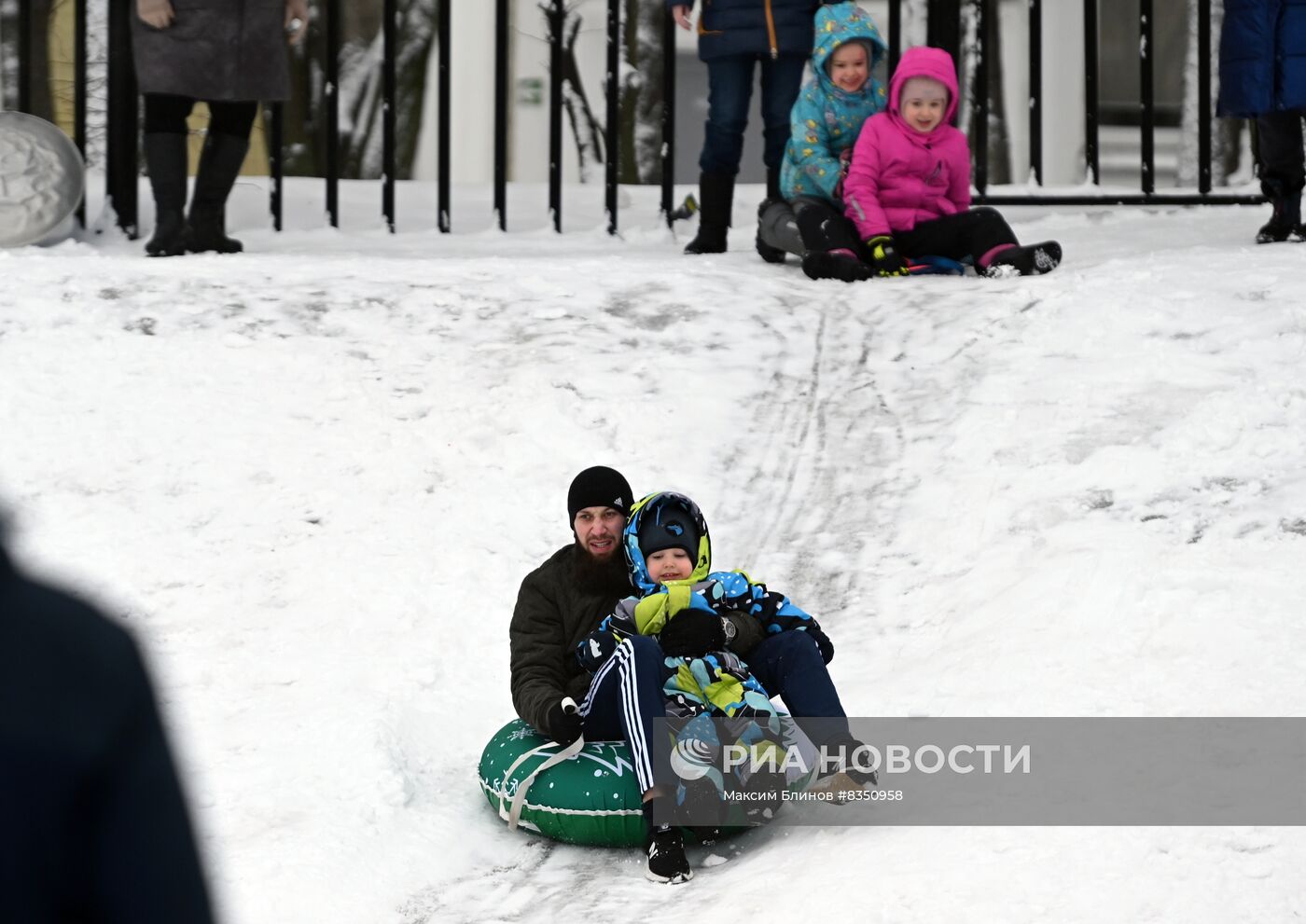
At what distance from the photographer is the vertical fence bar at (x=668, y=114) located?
7953 mm

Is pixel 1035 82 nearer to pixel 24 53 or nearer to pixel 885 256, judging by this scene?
pixel 885 256

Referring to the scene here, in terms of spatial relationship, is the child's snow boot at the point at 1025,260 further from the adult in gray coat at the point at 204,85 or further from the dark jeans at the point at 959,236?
the adult in gray coat at the point at 204,85

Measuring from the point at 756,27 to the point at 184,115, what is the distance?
2.50m

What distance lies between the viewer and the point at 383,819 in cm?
382

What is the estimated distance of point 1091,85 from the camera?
859cm

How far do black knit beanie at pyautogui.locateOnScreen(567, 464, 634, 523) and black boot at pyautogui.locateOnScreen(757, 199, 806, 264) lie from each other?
11.8 ft

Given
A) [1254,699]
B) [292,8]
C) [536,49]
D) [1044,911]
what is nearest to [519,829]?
[1044,911]

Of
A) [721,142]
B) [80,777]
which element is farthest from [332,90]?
[80,777]

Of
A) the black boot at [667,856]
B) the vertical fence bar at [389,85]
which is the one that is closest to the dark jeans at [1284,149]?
the vertical fence bar at [389,85]

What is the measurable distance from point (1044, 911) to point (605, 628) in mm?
1192

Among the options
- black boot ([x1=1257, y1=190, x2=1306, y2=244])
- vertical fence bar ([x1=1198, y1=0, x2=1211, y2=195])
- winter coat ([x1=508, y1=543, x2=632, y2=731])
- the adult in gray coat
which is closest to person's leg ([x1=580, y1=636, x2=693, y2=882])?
winter coat ([x1=508, y1=543, x2=632, y2=731])

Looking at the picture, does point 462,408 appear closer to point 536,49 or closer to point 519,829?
point 519,829

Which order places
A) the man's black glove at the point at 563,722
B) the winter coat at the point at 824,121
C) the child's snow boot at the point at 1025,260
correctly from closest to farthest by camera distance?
the man's black glove at the point at 563,722 < the child's snow boot at the point at 1025,260 < the winter coat at the point at 824,121

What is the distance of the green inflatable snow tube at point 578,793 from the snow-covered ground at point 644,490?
66 mm
